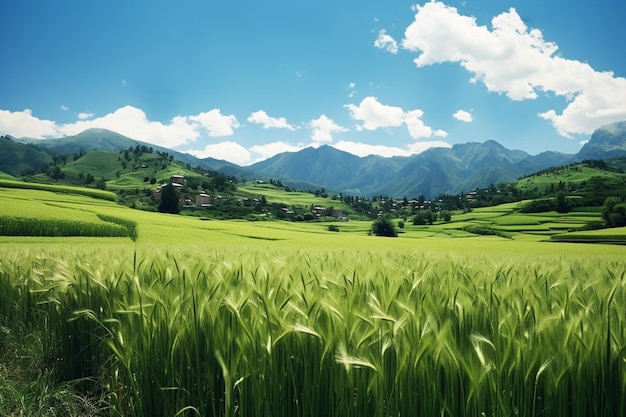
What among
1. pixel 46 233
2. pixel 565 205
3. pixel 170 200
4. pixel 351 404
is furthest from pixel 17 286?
pixel 565 205

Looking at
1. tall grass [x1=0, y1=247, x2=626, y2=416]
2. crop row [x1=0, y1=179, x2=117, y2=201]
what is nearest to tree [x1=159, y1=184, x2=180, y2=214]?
crop row [x1=0, y1=179, x2=117, y2=201]

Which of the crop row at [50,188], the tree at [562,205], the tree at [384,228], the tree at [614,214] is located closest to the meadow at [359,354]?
the tree at [384,228]

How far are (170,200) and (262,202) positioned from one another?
46.2m

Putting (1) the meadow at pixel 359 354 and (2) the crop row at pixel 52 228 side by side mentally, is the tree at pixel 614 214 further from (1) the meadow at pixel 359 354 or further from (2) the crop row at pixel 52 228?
(1) the meadow at pixel 359 354

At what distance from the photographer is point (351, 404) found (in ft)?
4.85

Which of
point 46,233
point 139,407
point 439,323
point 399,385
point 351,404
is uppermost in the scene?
point 439,323

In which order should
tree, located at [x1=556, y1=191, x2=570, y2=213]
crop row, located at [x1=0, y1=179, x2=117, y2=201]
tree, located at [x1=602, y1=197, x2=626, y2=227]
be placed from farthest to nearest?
tree, located at [x1=556, y1=191, x2=570, y2=213], tree, located at [x1=602, y1=197, x2=626, y2=227], crop row, located at [x1=0, y1=179, x2=117, y2=201]

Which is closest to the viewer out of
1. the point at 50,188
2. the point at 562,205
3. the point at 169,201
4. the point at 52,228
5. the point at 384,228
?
the point at 52,228

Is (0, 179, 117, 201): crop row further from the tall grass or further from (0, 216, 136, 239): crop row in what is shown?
the tall grass

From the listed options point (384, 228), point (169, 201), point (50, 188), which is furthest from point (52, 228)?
point (169, 201)

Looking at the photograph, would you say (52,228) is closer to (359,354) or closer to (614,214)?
(359,354)

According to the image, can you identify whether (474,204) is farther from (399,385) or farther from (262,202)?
(399,385)

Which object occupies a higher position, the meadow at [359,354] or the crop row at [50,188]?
the crop row at [50,188]

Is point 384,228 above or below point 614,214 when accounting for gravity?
below
